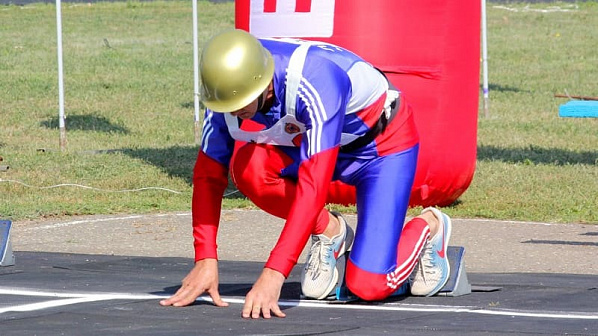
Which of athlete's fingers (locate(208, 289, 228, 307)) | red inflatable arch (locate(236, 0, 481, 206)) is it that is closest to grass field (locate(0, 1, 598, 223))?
red inflatable arch (locate(236, 0, 481, 206))

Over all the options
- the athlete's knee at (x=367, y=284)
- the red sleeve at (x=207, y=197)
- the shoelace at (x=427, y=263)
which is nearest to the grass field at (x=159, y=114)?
the shoelace at (x=427, y=263)

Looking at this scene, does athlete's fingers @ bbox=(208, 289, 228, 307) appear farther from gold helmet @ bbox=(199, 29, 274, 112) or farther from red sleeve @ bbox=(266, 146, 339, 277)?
gold helmet @ bbox=(199, 29, 274, 112)

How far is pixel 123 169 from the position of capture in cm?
1220

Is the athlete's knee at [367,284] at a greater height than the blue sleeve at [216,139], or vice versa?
the blue sleeve at [216,139]

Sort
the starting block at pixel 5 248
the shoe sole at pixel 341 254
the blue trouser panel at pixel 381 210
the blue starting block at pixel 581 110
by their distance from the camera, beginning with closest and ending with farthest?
1. the blue trouser panel at pixel 381 210
2. the shoe sole at pixel 341 254
3. the starting block at pixel 5 248
4. the blue starting block at pixel 581 110

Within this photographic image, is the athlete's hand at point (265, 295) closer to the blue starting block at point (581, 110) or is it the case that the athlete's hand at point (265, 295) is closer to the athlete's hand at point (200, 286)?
the athlete's hand at point (200, 286)

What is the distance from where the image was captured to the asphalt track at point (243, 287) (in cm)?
520

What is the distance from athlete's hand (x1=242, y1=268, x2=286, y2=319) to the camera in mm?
5207

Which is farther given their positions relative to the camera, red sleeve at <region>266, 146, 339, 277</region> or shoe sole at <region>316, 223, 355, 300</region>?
shoe sole at <region>316, 223, 355, 300</region>

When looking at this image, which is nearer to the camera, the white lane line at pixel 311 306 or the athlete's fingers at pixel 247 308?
the athlete's fingers at pixel 247 308

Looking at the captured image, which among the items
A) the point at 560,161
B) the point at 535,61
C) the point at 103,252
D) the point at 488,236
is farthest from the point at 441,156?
the point at 535,61

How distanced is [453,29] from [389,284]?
420 cm

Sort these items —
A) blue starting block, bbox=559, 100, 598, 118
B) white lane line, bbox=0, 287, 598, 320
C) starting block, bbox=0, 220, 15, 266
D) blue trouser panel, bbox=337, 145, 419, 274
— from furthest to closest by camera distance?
blue starting block, bbox=559, 100, 598, 118
starting block, bbox=0, 220, 15, 266
blue trouser panel, bbox=337, 145, 419, 274
white lane line, bbox=0, 287, 598, 320

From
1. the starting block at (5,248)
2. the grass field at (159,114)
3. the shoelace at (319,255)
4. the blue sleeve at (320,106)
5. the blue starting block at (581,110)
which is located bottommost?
the grass field at (159,114)
